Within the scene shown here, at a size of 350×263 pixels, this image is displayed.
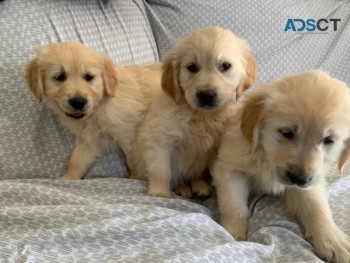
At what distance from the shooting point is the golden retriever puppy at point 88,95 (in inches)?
82.4

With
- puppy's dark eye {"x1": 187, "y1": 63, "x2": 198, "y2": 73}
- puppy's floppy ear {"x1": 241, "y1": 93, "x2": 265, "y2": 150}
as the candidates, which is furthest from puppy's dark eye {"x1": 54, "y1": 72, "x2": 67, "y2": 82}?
puppy's floppy ear {"x1": 241, "y1": 93, "x2": 265, "y2": 150}

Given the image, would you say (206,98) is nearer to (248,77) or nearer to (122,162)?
(248,77)

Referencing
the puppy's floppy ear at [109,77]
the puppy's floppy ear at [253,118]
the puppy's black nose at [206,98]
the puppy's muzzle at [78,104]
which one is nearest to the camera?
the puppy's floppy ear at [253,118]

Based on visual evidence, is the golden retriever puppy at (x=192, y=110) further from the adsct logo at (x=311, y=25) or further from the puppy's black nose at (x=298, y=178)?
the adsct logo at (x=311, y=25)

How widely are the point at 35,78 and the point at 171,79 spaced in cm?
70

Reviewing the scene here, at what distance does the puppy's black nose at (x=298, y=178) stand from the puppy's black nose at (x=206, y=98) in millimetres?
553

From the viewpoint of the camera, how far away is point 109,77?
7.10 feet

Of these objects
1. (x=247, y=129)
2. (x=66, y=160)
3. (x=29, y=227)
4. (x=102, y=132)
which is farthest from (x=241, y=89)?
(x=29, y=227)

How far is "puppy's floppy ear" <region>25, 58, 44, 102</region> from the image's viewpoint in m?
2.09

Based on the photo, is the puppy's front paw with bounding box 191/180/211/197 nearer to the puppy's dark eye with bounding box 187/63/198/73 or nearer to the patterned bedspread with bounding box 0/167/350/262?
the patterned bedspread with bounding box 0/167/350/262

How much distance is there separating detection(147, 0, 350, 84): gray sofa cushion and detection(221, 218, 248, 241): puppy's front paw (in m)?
1.29

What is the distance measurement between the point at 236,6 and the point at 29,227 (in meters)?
2.07

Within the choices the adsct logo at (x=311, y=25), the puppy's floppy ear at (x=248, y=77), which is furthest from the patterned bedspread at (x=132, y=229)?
the adsct logo at (x=311, y=25)

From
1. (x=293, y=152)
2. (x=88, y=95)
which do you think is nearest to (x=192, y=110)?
(x=88, y=95)
